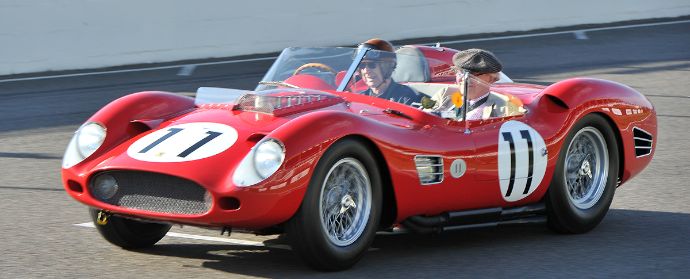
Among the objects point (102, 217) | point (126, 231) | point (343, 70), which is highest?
point (343, 70)

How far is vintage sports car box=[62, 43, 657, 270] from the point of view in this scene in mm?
5664

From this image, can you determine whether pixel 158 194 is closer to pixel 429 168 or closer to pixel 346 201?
pixel 346 201

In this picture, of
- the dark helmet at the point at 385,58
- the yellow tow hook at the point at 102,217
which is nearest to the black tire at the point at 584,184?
the dark helmet at the point at 385,58

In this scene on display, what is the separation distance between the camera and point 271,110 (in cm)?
622

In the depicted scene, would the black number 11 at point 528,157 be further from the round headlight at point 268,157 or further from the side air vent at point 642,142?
the round headlight at point 268,157

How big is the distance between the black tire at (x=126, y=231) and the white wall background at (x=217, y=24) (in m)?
8.94

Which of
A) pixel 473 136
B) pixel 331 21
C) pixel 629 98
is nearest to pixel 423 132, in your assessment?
pixel 473 136

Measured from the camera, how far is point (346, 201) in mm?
5938

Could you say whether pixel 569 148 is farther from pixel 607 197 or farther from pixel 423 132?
pixel 423 132

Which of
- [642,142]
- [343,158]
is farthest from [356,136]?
[642,142]

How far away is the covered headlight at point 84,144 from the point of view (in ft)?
20.3

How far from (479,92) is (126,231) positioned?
227 centimetres

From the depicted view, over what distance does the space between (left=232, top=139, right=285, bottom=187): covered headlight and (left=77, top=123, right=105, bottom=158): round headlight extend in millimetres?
966

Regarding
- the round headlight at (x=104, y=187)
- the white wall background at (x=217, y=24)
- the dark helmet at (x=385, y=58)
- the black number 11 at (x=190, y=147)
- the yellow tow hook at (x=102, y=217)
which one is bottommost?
the white wall background at (x=217, y=24)
